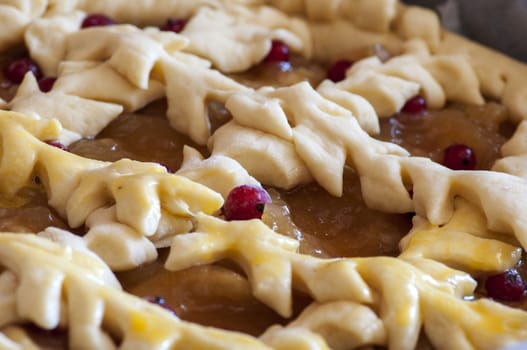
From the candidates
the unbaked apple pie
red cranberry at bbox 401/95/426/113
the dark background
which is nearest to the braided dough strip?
the unbaked apple pie

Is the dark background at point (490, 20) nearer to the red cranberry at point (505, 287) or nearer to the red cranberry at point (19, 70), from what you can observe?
the red cranberry at point (505, 287)

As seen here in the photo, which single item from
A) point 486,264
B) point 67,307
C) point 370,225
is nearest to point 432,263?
point 486,264

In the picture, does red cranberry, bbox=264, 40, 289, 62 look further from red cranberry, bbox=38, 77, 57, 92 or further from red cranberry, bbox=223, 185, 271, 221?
red cranberry, bbox=223, 185, 271, 221

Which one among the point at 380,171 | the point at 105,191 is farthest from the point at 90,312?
the point at 380,171

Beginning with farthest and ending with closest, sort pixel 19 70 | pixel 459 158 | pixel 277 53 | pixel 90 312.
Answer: pixel 277 53 → pixel 19 70 → pixel 459 158 → pixel 90 312

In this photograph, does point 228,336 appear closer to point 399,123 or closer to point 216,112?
point 216,112

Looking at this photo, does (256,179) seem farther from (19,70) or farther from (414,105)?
(19,70)
